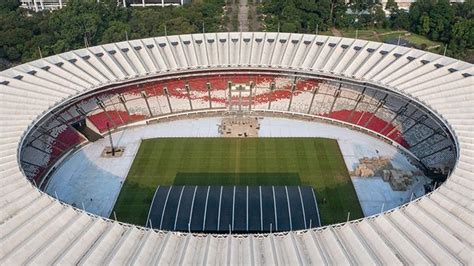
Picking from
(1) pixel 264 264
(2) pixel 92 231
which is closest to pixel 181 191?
(2) pixel 92 231

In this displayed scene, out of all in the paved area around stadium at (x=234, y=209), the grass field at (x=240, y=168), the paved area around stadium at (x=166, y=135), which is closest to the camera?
the paved area around stadium at (x=234, y=209)

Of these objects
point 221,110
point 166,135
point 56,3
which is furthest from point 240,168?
point 56,3

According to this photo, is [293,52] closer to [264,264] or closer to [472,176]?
[472,176]

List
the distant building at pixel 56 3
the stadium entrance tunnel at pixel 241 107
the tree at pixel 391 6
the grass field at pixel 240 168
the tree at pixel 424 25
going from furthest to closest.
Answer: the distant building at pixel 56 3 < the tree at pixel 391 6 < the tree at pixel 424 25 < the stadium entrance tunnel at pixel 241 107 < the grass field at pixel 240 168

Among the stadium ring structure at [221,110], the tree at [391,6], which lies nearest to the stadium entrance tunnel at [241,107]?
the stadium ring structure at [221,110]

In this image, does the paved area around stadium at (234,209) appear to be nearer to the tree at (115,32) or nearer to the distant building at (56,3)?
the tree at (115,32)
